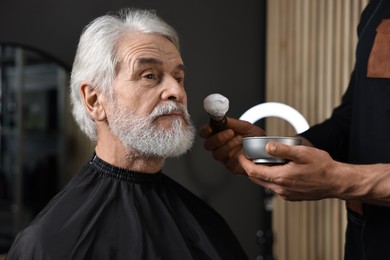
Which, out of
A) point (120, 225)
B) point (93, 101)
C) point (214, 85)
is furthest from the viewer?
point (214, 85)

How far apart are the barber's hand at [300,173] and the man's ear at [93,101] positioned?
47 centimetres

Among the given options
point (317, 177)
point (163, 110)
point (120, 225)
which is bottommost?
point (120, 225)

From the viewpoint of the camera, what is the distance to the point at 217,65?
3289 millimetres

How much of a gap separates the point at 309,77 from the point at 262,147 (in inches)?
77.6

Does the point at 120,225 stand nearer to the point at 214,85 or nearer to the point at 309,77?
the point at 214,85

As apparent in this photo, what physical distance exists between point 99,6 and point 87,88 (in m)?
1.31

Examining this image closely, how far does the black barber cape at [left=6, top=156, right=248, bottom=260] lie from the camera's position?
1311 millimetres

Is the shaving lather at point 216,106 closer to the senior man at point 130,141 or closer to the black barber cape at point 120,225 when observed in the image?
the senior man at point 130,141

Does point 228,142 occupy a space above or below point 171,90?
below

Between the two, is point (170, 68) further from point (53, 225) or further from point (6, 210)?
point (6, 210)

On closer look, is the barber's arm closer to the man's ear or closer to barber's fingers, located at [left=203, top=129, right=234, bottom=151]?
barber's fingers, located at [left=203, top=129, right=234, bottom=151]

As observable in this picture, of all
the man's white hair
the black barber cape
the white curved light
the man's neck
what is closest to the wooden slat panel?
the white curved light

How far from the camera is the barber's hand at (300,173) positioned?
1.23m

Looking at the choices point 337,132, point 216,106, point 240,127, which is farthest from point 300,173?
point 337,132
